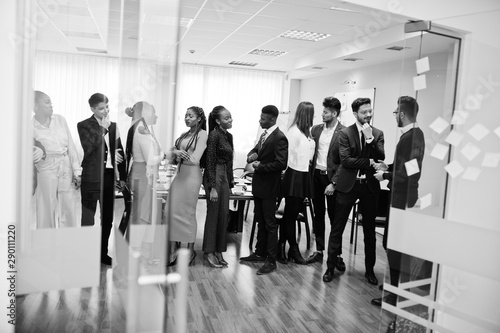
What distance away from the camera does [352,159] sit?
11.9 ft

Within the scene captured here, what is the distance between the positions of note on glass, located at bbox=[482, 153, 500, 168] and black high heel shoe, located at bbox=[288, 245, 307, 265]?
2.30m

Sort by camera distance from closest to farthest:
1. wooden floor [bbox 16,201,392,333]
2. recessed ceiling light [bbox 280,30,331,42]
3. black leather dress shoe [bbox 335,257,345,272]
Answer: wooden floor [bbox 16,201,392,333] < black leather dress shoe [bbox 335,257,345,272] < recessed ceiling light [bbox 280,30,331,42]

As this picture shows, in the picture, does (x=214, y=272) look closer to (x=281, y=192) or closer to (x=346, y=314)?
(x=281, y=192)

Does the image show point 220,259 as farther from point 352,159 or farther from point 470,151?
point 470,151

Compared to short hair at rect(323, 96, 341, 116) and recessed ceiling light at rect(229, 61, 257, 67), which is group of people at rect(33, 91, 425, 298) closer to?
short hair at rect(323, 96, 341, 116)

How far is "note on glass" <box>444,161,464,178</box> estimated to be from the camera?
2.40 m

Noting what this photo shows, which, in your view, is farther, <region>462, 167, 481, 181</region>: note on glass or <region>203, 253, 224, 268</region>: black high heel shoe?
<region>203, 253, 224, 268</region>: black high heel shoe

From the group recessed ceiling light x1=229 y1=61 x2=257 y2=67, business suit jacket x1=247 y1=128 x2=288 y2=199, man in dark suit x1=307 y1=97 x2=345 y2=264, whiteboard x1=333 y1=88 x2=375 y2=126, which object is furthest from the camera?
recessed ceiling light x1=229 y1=61 x2=257 y2=67

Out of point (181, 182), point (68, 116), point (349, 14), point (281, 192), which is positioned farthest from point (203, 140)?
point (349, 14)

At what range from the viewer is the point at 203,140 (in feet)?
12.0

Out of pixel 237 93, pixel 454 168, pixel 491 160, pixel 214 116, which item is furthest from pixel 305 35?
pixel 491 160

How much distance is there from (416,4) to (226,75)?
700cm

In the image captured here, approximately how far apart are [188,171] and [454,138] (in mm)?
2101

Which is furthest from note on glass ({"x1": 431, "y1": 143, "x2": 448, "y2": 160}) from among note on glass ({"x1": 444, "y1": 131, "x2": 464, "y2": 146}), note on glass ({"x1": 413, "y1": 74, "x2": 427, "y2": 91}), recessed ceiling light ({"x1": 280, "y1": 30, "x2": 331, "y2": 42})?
recessed ceiling light ({"x1": 280, "y1": 30, "x2": 331, "y2": 42})
